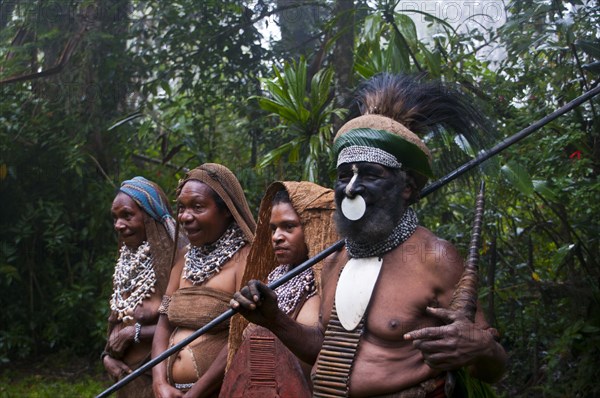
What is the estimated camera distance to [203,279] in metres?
4.32

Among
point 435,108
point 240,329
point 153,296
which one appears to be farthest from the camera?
point 153,296

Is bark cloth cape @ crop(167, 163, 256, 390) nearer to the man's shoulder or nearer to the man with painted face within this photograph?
the man with painted face

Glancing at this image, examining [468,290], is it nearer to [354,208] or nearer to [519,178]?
[354,208]

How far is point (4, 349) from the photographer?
346 inches

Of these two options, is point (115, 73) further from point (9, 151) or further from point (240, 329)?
point (240, 329)

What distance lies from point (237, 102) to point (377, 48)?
2.80 m

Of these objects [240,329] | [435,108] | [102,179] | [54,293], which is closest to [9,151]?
[102,179]

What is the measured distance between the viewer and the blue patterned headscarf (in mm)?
4988

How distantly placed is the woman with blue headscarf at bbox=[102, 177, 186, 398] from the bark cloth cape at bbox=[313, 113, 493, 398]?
6.14 ft

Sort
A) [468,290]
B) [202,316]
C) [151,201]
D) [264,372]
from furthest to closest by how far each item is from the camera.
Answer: [151,201] → [202,316] → [264,372] → [468,290]

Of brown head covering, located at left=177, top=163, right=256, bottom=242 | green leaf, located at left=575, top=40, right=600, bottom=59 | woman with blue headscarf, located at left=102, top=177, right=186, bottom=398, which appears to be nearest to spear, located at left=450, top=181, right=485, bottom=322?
brown head covering, located at left=177, top=163, right=256, bottom=242

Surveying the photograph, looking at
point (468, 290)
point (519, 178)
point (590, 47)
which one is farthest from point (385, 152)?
point (590, 47)

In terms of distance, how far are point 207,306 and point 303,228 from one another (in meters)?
0.71

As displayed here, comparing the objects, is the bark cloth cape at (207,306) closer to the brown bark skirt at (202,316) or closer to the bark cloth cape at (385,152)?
the brown bark skirt at (202,316)
